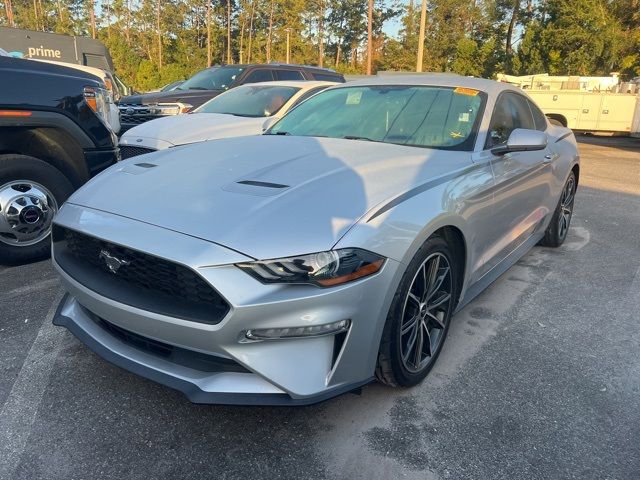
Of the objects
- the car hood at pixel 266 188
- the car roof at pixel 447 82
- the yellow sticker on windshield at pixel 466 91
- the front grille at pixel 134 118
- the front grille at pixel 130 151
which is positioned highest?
the car roof at pixel 447 82

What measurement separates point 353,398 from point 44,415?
1458mm

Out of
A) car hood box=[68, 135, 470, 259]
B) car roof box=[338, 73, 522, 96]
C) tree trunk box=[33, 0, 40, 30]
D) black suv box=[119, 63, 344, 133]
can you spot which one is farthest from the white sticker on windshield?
tree trunk box=[33, 0, 40, 30]

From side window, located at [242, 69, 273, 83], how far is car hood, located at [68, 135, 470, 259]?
22.1 ft

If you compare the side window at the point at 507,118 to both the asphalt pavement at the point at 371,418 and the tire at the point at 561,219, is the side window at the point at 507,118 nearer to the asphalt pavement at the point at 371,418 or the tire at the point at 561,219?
the tire at the point at 561,219

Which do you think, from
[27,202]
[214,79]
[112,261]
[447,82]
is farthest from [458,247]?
[214,79]

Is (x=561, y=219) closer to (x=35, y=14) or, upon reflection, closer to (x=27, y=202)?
(x=27, y=202)

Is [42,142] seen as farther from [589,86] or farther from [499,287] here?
[589,86]

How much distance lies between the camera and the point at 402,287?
2.29m

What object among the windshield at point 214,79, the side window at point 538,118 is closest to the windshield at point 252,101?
the windshield at point 214,79

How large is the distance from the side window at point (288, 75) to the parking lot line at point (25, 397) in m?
7.80

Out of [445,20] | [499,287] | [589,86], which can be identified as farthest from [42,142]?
[445,20]

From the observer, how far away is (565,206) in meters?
5.16

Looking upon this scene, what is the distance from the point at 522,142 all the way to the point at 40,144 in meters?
3.74

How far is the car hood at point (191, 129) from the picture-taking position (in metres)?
5.65
